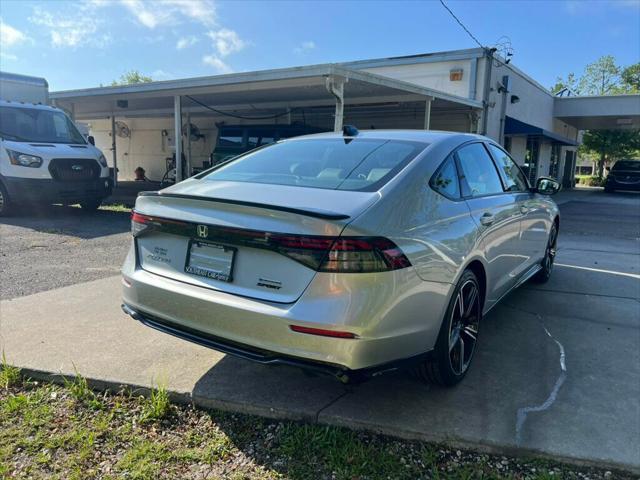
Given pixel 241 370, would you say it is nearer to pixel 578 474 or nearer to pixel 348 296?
pixel 348 296

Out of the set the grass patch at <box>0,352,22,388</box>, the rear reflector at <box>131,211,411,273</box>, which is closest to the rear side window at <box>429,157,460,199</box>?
the rear reflector at <box>131,211,411,273</box>

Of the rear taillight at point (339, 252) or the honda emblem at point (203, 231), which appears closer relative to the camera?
the rear taillight at point (339, 252)

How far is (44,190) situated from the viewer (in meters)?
9.48

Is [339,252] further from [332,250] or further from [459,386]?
[459,386]

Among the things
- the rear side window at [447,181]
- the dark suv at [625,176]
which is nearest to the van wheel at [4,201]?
the rear side window at [447,181]

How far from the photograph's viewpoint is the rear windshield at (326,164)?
2.79m

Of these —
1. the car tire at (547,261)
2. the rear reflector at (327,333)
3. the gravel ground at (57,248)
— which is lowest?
the gravel ground at (57,248)

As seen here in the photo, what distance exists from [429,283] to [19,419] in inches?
95.6

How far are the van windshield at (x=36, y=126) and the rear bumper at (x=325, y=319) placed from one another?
926cm

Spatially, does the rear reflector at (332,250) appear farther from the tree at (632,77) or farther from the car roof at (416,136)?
the tree at (632,77)

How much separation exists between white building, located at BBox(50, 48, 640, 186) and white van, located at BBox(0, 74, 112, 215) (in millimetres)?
2384

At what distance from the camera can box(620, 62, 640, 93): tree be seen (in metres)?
49.8

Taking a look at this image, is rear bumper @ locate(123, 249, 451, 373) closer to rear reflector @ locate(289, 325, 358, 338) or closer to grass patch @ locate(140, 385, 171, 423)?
rear reflector @ locate(289, 325, 358, 338)

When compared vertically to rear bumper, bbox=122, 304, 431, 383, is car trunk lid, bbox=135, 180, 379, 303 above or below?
above
